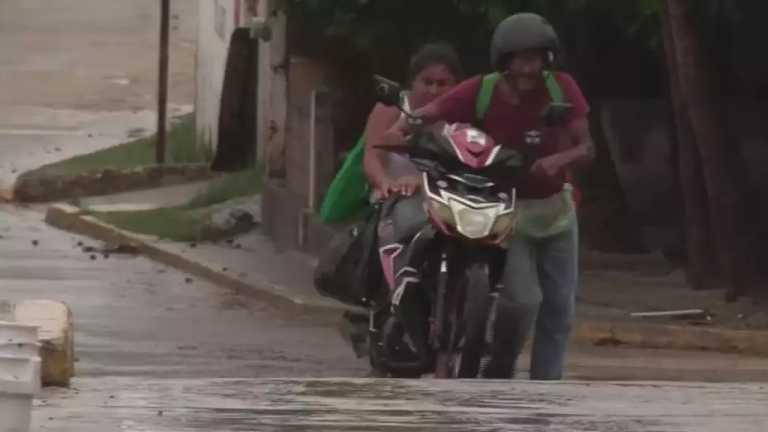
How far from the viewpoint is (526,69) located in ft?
27.6

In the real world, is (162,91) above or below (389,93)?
below

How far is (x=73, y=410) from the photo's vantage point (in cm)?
697

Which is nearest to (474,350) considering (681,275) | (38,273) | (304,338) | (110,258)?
(304,338)

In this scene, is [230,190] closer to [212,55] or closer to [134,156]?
[212,55]

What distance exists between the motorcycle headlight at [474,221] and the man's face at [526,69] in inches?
25.8

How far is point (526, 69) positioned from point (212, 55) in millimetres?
18585

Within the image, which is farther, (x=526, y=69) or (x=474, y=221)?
(x=526, y=69)

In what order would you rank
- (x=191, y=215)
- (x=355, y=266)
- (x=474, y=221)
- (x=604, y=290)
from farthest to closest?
1. (x=191, y=215)
2. (x=604, y=290)
3. (x=355, y=266)
4. (x=474, y=221)

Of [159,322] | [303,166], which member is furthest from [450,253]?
[303,166]

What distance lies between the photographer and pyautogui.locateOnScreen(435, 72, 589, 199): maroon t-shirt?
8.48 metres

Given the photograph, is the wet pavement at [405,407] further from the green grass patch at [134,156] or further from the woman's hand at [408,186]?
the green grass patch at [134,156]

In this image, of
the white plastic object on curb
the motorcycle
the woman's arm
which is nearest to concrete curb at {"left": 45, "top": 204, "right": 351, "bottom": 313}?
the woman's arm

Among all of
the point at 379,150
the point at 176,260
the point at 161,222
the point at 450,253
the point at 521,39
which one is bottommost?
the point at 161,222

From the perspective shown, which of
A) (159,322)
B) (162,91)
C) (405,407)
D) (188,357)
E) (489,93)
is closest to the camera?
(405,407)
